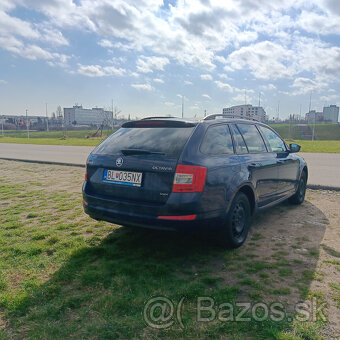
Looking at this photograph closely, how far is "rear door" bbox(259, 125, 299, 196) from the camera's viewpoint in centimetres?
518

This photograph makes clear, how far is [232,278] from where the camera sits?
3146 mm

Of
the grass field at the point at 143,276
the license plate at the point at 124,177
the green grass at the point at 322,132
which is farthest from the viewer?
the green grass at the point at 322,132

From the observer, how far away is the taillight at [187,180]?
3.22 meters

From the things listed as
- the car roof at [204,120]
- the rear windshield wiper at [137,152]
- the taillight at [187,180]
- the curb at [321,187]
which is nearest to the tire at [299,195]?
the curb at [321,187]

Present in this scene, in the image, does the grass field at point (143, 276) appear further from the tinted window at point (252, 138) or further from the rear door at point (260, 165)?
the tinted window at point (252, 138)

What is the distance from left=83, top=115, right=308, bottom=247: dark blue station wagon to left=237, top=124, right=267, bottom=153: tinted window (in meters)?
0.03

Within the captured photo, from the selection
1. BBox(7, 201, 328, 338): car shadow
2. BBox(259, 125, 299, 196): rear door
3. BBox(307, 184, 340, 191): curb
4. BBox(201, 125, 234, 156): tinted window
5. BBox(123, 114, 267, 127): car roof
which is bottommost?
BBox(7, 201, 328, 338): car shadow

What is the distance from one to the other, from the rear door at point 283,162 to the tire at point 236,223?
1.41 metres

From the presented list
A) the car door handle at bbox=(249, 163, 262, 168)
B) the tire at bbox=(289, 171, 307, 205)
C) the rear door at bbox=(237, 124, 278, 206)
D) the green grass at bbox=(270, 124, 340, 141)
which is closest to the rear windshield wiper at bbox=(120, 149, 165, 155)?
the rear door at bbox=(237, 124, 278, 206)

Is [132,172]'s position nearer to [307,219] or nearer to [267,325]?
[267,325]

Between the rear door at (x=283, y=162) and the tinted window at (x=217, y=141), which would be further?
the rear door at (x=283, y=162)

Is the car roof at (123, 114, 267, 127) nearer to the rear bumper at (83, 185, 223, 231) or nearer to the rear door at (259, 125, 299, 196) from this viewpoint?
the rear door at (259, 125, 299, 196)

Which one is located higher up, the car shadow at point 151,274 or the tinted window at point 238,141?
the tinted window at point 238,141

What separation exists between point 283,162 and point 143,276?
11.1ft
